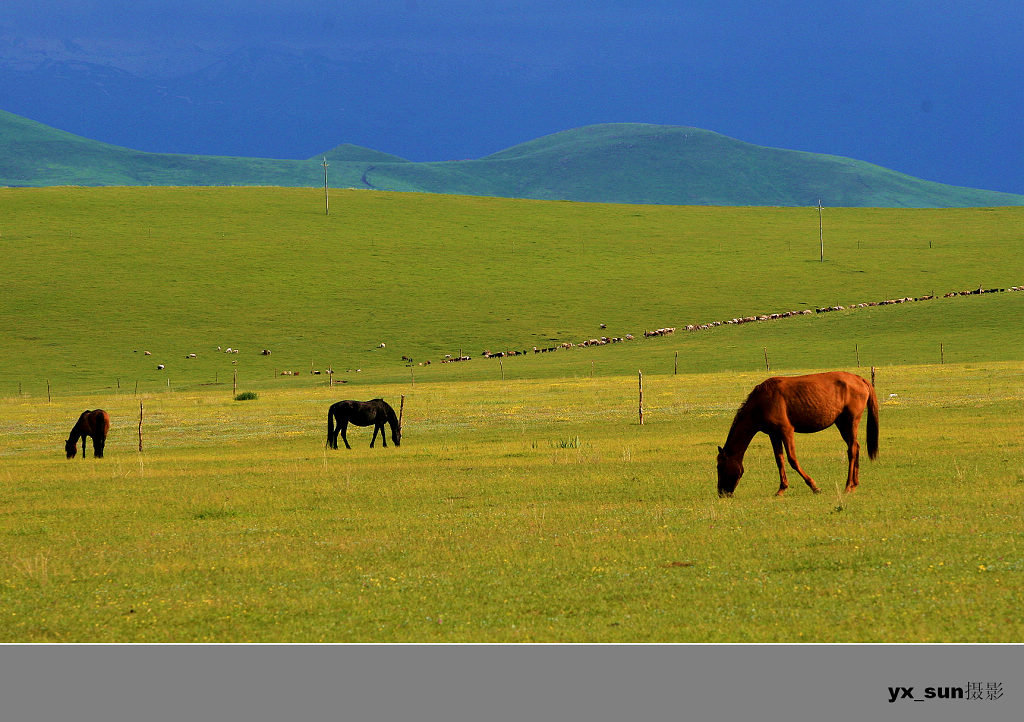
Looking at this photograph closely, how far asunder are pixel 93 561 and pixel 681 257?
10488 centimetres

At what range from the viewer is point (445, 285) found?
103500 millimetres

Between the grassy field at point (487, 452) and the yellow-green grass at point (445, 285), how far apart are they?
1.71 ft

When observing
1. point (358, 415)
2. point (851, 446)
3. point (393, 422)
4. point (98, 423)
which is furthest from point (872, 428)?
point (98, 423)

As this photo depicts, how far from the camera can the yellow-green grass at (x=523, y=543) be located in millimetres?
11289

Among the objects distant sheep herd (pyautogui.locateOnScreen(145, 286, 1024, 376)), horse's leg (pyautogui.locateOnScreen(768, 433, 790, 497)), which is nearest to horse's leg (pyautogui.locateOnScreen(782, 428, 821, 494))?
horse's leg (pyautogui.locateOnScreen(768, 433, 790, 497))

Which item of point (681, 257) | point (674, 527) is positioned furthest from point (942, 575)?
point (681, 257)

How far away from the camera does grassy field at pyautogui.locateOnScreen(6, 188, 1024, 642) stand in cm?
1202

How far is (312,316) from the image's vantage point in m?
93.6

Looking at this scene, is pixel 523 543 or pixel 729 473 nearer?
pixel 523 543

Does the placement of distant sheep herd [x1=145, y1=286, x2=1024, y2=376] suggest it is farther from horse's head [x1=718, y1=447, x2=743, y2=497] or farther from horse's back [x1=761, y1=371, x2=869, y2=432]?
horse's back [x1=761, y1=371, x2=869, y2=432]

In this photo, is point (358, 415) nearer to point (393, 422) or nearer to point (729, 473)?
point (393, 422)

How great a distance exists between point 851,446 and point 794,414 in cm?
120

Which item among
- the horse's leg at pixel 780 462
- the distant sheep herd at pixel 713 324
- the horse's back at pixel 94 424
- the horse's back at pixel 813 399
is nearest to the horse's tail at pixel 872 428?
the horse's back at pixel 813 399

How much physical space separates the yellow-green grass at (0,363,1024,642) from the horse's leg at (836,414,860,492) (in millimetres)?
385
